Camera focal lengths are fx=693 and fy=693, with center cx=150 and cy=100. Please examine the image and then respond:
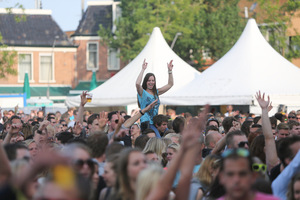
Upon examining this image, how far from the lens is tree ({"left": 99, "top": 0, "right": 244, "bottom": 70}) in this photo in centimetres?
4488

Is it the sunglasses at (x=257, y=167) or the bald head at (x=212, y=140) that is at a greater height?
the sunglasses at (x=257, y=167)

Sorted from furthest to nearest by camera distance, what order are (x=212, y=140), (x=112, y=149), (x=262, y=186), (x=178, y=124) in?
(x=178, y=124) → (x=212, y=140) → (x=112, y=149) → (x=262, y=186)

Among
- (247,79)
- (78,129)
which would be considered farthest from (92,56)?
(78,129)

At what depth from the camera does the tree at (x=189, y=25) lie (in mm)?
44875

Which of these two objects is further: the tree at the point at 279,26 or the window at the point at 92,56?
the window at the point at 92,56

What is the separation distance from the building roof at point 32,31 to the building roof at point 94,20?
2.37 m

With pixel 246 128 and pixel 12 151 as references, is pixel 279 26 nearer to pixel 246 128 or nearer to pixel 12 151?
pixel 246 128

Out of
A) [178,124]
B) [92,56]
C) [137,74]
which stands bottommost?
[92,56]

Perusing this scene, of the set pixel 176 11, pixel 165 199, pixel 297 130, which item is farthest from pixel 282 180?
pixel 176 11

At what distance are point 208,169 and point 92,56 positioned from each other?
5285 centimetres

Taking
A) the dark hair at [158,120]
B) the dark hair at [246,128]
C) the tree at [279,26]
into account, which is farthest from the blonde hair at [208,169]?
the tree at [279,26]

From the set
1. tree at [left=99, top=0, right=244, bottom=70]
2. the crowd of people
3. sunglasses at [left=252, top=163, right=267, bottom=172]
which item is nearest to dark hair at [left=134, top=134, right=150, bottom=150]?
the crowd of people

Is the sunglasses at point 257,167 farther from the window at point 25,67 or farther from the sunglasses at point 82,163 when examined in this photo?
the window at point 25,67

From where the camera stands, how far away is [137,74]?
80.9 feet
